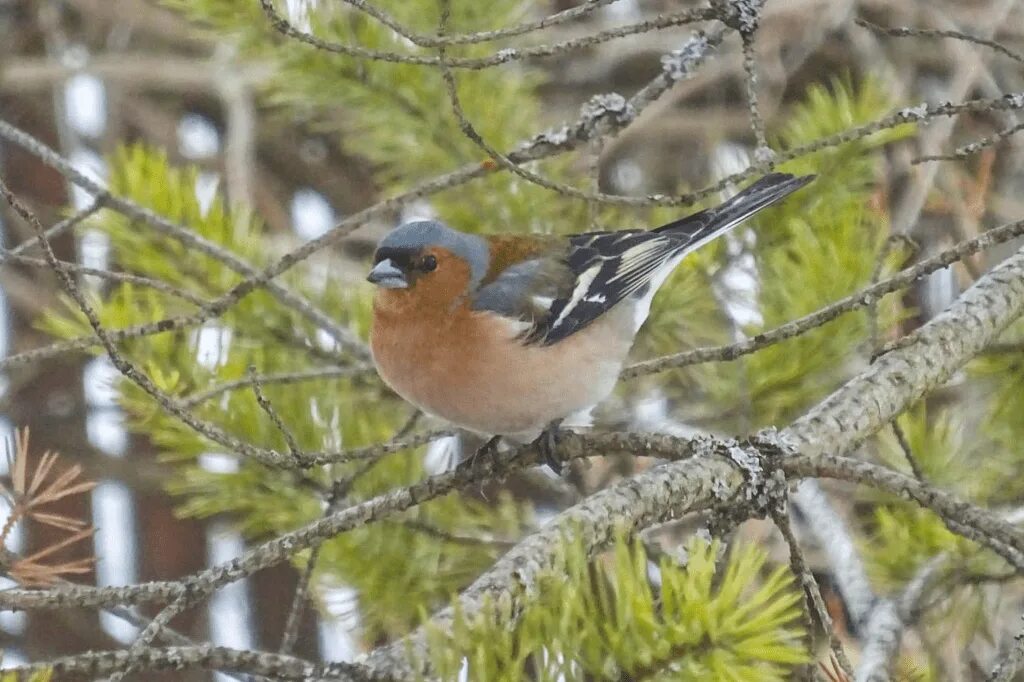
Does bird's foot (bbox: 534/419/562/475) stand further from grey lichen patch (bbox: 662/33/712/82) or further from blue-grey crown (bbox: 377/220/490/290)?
grey lichen patch (bbox: 662/33/712/82)

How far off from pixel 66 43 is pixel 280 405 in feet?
6.12

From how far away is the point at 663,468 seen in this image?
1341 mm

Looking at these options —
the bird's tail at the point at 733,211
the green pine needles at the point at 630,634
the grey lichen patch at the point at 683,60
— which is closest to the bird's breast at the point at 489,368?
the bird's tail at the point at 733,211

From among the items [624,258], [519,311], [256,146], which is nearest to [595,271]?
[624,258]

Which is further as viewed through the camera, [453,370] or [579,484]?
[579,484]

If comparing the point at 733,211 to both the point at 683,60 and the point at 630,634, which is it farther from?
the point at 630,634

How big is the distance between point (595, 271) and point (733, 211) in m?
0.29

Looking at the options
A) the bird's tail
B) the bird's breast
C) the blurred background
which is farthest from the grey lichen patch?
the blurred background

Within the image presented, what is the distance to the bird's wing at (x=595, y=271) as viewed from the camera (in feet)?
6.51

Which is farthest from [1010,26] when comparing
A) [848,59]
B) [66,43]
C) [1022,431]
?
[66,43]

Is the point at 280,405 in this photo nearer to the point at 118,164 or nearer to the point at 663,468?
the point at 118,164

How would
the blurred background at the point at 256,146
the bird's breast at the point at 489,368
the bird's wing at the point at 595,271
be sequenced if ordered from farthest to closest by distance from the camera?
the blurred background at the point at 256,146 → the bird's wing at the point at 595,271 → the bird's breast at the point at 489,368

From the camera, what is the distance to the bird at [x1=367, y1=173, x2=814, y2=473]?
1.88 m

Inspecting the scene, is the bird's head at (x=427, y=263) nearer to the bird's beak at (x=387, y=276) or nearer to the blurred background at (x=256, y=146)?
the bird's beak at (x=387, y=276)
